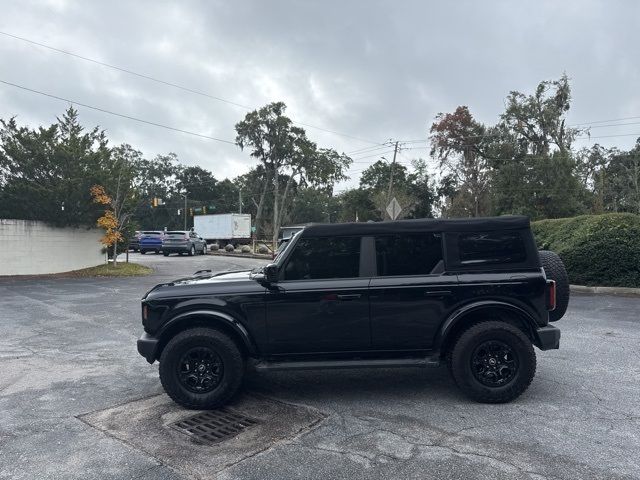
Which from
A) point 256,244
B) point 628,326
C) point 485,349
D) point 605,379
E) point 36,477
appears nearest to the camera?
point 36,477

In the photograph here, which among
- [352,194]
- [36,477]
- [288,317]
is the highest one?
[352,194]

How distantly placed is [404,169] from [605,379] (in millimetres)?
59181

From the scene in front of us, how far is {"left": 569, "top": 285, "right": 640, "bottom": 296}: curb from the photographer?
1175 centimetres

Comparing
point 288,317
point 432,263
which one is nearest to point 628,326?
point 432,263

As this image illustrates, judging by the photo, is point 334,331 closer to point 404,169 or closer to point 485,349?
point 485,349

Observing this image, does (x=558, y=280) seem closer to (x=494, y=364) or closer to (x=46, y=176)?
(x=494, y=364)

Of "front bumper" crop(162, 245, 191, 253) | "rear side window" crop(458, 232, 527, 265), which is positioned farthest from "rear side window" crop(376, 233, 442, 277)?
"front bumper" crop(162, 245, 191, 253)

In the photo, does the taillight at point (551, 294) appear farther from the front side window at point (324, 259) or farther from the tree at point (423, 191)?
the tree at point (423, 191)

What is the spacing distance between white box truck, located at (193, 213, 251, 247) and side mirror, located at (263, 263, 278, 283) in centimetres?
3616

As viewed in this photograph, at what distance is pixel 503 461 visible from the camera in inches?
136

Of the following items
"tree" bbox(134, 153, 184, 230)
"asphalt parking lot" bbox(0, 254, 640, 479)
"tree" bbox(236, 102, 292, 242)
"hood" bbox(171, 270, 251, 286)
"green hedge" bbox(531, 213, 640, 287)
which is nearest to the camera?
"asphalt parking lot" bbox(0, 254, 640, 479)

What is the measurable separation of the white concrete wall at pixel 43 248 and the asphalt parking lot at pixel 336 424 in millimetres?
13526

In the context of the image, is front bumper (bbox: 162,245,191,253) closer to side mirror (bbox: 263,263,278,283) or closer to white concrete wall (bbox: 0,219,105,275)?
white concrete wall (bbox: 0,219,105,275)

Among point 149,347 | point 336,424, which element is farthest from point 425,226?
point 149,347
